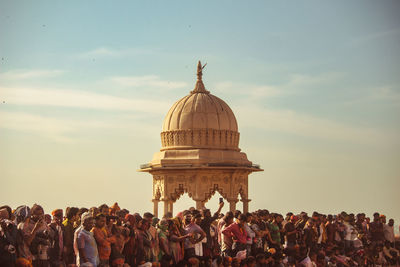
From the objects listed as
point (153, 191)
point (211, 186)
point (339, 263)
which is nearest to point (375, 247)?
point (339, 263)

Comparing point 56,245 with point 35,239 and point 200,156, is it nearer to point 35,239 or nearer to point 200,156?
point 35,239

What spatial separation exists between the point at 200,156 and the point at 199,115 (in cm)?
208

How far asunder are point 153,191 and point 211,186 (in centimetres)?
293

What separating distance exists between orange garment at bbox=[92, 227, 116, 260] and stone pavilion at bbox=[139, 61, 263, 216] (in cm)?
1963

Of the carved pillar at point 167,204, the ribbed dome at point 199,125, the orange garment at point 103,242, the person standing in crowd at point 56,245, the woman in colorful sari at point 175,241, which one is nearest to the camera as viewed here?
the orange garment at point 103,242

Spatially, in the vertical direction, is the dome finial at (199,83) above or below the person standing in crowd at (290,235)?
above

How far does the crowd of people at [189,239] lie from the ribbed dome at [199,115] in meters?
10.9

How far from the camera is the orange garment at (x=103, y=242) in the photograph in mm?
16172

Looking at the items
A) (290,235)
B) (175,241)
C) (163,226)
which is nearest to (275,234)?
(290,235)

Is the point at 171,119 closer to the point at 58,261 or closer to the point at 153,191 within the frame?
the point at 153,191

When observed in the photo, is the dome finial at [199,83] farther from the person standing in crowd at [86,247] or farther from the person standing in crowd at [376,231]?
the person standing in crowd at [86,247]

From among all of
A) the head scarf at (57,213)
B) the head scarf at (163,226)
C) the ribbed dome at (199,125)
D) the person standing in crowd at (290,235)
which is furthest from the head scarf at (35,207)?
the ribbed dome at (199,125)

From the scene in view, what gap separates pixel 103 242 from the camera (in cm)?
1622

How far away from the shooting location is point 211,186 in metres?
36.5
